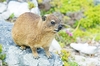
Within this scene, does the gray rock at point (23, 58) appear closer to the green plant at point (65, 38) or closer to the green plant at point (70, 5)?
the green plant at point (65, 38)

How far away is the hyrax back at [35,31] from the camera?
7.23 m

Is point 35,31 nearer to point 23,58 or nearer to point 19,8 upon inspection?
point 23,58

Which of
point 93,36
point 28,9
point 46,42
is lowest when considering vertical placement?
point 93,36

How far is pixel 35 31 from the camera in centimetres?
779

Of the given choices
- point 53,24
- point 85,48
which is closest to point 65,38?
point 85,48

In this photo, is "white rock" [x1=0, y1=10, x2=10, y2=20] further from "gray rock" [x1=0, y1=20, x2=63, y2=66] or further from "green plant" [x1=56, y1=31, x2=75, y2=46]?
"gray rock" [x1=0, y1=20, x2=63, y2=66]

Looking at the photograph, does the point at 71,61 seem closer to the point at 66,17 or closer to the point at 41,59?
the point at 41,59

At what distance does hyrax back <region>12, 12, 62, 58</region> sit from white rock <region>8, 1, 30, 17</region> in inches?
170

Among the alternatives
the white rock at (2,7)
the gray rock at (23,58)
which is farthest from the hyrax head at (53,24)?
the white rock at (2,7)

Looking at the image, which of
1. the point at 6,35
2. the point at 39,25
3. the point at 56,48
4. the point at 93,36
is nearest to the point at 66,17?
the point at 93,36

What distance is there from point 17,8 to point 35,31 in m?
5.32

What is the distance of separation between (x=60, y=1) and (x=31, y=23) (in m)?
6.75

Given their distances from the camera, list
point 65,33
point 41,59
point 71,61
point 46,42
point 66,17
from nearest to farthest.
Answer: point 46,42 < point 41,59 < point 71,61 < point 65,33 < point 66,17

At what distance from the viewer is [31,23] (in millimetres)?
8070
